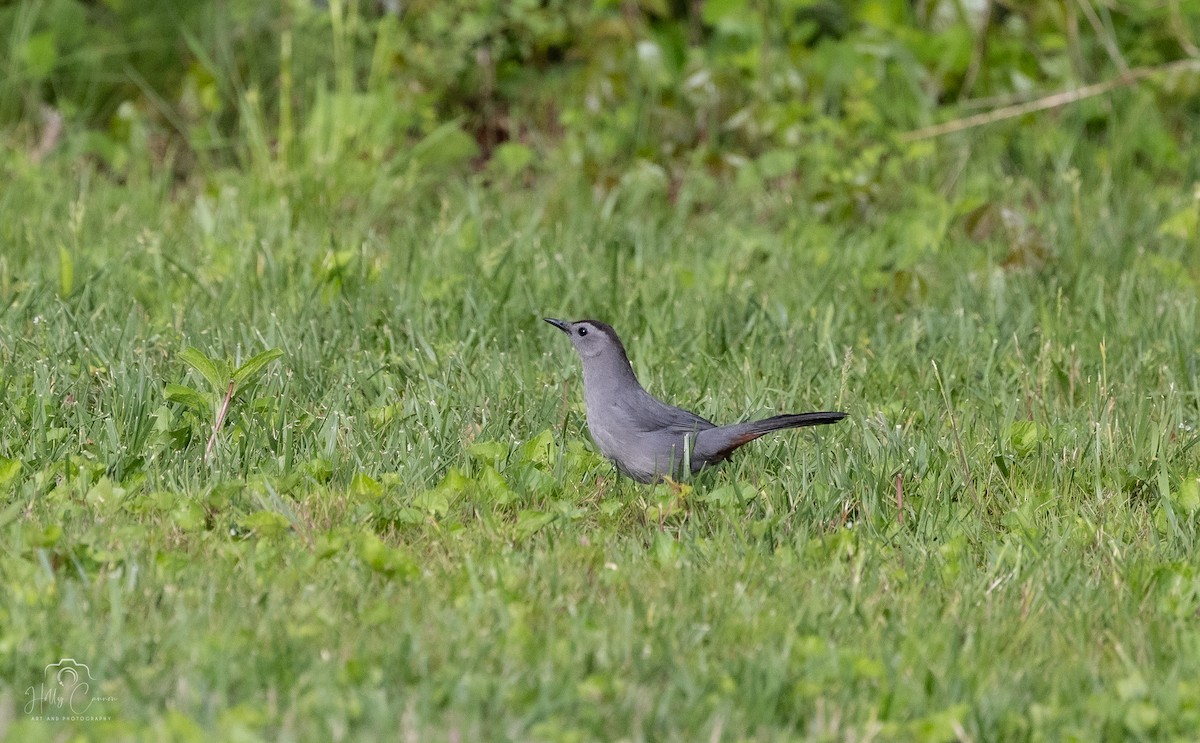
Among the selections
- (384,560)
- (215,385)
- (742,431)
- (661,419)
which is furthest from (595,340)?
(384,560)

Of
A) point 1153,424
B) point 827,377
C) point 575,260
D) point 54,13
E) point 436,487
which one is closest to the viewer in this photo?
point 436,487

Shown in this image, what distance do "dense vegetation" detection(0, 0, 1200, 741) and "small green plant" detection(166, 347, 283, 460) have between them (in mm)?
17

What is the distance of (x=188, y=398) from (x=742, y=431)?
1.51 meters

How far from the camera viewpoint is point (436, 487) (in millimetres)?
3916

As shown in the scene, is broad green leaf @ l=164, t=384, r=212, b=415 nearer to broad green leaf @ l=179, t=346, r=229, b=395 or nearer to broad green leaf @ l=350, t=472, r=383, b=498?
broad green leaf @ l=179, t=346, r=229, b=395

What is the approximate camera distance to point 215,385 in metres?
4.23

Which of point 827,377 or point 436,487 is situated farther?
point 827,377

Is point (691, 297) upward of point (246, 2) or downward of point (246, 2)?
downward

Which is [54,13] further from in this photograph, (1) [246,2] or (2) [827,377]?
(2) [827,377]

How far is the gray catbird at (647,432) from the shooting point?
402cm

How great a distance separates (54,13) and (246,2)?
0.98m

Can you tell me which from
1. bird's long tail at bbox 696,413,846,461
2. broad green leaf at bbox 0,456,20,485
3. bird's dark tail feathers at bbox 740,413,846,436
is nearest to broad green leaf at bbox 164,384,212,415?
broad green leaf at bbox 0,456,20,485

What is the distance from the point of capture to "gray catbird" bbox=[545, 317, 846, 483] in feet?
13.2

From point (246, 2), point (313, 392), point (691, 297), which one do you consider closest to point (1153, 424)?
point (691, 297)
